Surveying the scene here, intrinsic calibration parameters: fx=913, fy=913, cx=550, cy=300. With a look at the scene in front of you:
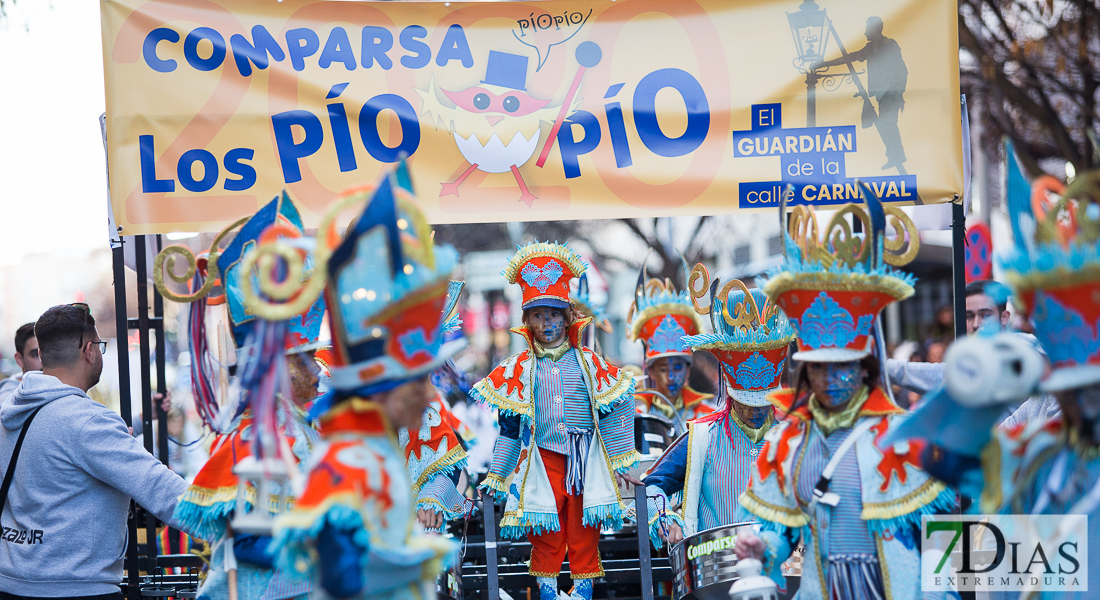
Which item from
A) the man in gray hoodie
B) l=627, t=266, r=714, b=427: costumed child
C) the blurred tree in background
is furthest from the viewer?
the blurred tree in background

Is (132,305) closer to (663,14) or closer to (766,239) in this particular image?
(663,14)

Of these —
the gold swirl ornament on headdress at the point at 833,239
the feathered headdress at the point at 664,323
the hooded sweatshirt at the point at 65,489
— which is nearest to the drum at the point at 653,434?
the feathered headdress at the point at 664,323

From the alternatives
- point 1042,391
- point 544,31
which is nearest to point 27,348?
point 544,31

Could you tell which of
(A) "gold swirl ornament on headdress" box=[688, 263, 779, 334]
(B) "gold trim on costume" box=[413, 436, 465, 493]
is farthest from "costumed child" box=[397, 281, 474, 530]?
(A) "gold swirl ornament on headdress" box=[688, 263, 779, 334]

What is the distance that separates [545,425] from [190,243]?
287 centimetres

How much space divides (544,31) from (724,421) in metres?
2.51

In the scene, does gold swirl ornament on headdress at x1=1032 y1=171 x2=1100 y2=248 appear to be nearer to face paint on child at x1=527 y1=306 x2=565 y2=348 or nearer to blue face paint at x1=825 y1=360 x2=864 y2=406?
blue face paint at x1=825 y1=360 x2=864 y2=406

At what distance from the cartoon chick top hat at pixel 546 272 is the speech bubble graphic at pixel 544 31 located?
1292mm

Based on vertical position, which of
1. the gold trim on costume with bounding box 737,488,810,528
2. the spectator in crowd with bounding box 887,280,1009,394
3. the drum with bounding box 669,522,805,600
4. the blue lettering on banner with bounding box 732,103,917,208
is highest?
the blue lettering on banner with bounding box 732,103,917,208

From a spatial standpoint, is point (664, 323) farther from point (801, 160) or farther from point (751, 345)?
point (801, 160)

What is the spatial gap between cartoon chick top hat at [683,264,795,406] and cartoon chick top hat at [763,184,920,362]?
5.84 feet

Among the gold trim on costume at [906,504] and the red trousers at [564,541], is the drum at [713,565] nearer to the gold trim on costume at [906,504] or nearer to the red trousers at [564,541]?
the gold trim on costume at [906,504]

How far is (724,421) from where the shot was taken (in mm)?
5414

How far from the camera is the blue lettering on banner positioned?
505 cm
